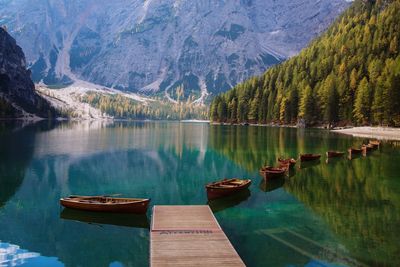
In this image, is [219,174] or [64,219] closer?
[64,219]

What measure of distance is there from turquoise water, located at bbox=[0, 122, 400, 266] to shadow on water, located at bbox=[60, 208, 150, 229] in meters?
0.08

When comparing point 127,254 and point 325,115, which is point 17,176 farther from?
point 325,115

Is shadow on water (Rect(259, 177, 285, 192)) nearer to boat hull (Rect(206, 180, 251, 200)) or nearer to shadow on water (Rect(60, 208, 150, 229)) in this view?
boat hull (Rect(206, 180, 251, 200))

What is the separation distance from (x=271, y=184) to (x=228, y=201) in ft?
33.4

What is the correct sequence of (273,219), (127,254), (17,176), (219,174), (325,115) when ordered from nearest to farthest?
1. (127,254)
2. (273,219)
3. (17,176)
4. (219,174)
5. (325,115)

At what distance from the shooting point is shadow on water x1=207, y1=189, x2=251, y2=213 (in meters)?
35.1

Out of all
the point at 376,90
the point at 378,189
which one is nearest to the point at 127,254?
the point at 378,189

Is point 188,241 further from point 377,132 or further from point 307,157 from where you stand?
point 377,132

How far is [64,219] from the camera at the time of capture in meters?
31.0

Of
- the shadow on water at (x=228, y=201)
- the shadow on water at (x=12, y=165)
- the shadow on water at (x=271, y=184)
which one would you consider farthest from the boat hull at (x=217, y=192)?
the shadow on water at (x=12, y=165)

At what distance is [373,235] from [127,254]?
16.6 metres

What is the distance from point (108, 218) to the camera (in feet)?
102

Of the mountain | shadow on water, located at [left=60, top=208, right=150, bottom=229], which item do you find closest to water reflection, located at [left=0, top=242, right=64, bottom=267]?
shadow on water, located at [left=60, top=208, right=150, bottom=229]

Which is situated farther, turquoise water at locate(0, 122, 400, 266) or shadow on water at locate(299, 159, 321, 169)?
shadow on water at locate(299, 159, 321, 169)
